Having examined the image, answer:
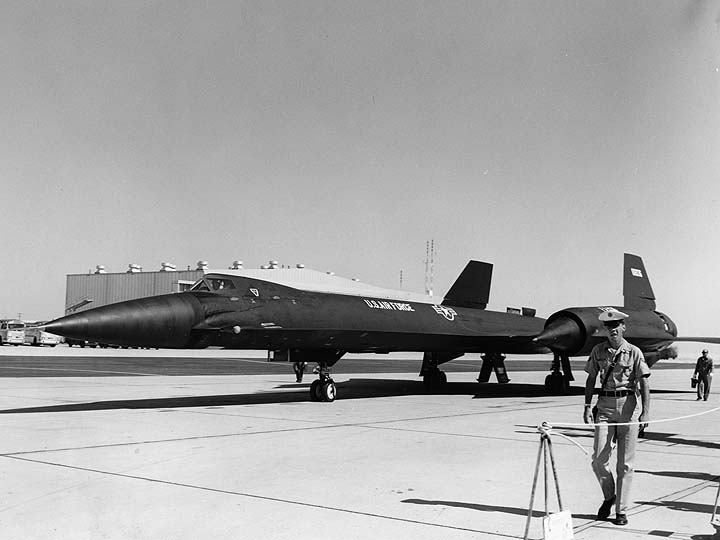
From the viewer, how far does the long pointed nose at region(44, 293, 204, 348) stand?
11430mm

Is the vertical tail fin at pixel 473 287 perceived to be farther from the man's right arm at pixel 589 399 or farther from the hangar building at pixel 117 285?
the hangar building at pixel 117 285

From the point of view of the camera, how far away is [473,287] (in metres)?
23.0

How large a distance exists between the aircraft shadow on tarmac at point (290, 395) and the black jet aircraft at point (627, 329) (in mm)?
2058

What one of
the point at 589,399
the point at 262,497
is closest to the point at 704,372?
the point at 589,399

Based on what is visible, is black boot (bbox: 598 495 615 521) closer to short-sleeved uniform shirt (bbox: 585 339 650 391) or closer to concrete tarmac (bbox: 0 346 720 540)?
concrete tarmac (bbox: 0 346 720 540)

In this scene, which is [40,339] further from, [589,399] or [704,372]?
[589,399]

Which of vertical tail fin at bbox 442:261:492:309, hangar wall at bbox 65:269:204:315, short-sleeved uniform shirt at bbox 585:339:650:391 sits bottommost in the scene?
short-sleeved uniform shirt at bbox 585:339:650:391

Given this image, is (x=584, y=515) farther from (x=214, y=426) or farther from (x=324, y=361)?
(x=324, y=361)

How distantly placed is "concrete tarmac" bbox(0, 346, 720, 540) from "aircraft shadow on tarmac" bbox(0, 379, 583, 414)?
0.23m

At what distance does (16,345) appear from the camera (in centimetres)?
6075

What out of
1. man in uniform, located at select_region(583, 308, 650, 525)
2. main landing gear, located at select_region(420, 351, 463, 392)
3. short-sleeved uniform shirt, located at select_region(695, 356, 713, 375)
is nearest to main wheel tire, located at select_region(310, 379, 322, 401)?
main landing gear, located at select_region(420, 351, 463, 392)

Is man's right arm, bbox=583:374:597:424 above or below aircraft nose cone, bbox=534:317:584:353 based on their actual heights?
below

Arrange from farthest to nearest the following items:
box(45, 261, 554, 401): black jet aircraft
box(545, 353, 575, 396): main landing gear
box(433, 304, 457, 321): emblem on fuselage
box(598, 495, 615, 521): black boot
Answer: box(545, 353, 575, 396): main landing gear, box(433, 304, 457, 321): emblem on fuselage, box(45, 261, 554, 401): black jet aircraft, box(598, 495, 615, 521): black boot

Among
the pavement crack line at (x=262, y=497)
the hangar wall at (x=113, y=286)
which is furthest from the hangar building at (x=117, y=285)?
the pavement crack line at (x=262, y=497)
